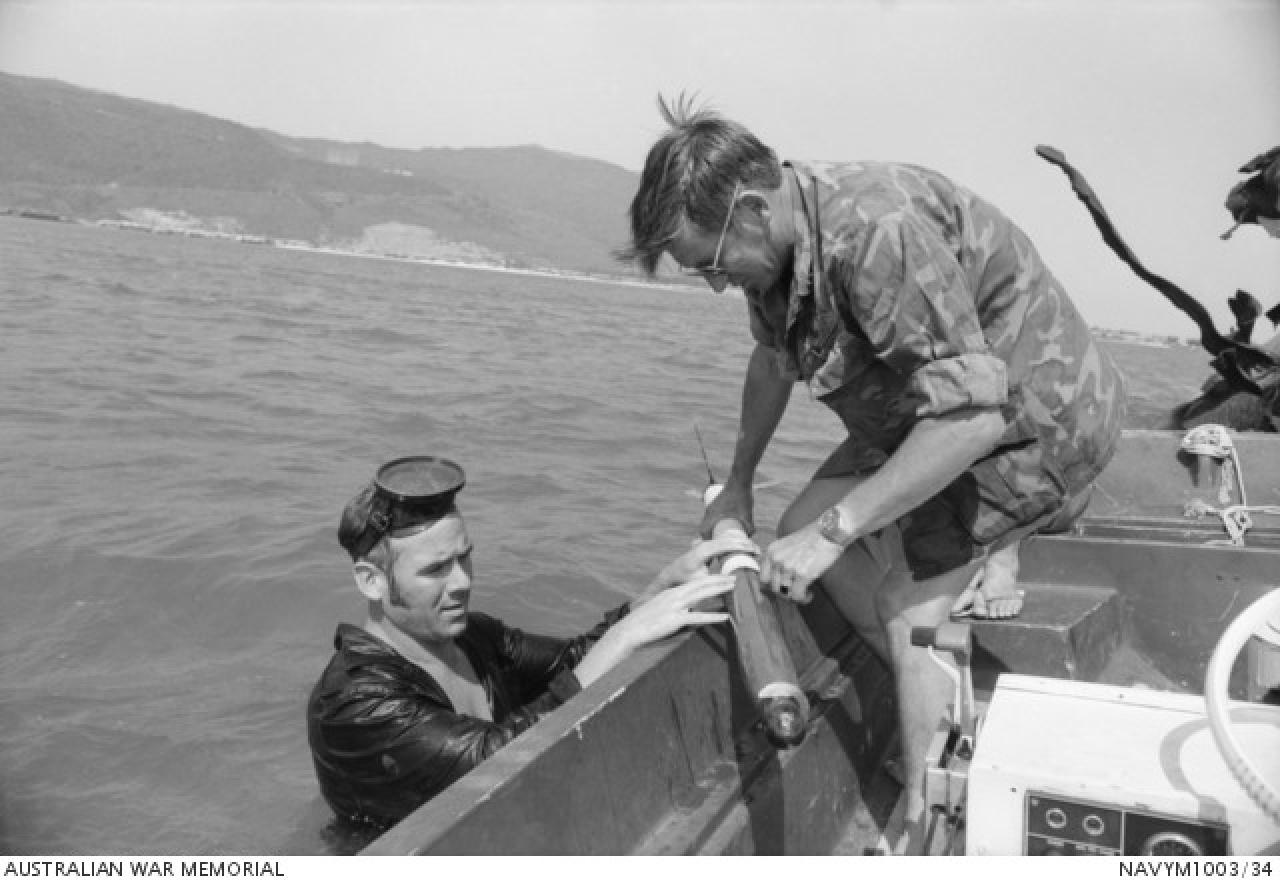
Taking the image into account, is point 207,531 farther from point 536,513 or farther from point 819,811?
point 819,811

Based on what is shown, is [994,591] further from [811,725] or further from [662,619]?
[662,619]

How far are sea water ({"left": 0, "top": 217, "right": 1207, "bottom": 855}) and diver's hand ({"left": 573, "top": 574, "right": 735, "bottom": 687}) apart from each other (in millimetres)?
1286

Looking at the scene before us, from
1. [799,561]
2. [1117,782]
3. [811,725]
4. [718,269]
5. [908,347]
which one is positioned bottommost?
[811,725]

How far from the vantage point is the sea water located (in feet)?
16.6

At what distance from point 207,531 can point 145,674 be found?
2320mm

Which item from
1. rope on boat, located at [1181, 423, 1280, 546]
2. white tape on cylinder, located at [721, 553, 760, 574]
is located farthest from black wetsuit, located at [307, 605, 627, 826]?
rope on boat, located at [1181, 423, 1280, 546]

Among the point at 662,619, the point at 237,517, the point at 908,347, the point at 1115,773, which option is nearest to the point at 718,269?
the point at 908,347

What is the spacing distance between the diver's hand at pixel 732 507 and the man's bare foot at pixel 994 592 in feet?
2.31

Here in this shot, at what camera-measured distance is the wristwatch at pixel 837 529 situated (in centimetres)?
275

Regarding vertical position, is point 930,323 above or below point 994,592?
above

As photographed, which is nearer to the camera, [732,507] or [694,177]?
[694,177]

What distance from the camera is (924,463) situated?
8.84 ft

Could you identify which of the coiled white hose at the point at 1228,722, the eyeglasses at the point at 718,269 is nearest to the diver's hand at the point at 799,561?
the eyeglasses at the point at 718,269

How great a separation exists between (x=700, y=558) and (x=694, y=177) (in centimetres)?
113
